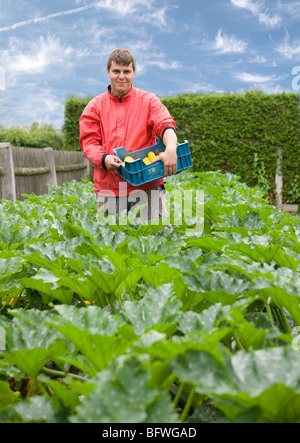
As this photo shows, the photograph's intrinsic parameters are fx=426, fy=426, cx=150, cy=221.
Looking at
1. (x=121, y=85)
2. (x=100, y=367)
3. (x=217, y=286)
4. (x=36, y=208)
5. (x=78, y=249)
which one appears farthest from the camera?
(x=121, y=85)

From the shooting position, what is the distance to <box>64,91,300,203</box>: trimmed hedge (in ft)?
41.9

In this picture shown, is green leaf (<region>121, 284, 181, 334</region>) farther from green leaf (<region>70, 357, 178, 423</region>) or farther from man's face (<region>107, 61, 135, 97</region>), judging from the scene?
man's face (<region>107, 61, 135, 97</region>)

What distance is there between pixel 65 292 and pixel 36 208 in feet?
5.76

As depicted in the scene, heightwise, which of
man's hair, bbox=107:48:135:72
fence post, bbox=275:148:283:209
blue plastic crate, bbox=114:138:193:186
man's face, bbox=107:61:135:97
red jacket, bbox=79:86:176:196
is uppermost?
man's hair, bbox=107:48:135:72

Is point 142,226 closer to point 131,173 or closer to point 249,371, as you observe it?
point 131,173

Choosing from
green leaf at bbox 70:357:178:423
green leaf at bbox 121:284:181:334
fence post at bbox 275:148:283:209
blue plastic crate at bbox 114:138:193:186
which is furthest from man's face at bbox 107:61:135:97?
fence post at bbox 275:148:283:209

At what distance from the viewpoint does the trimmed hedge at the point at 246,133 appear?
41.9 ft

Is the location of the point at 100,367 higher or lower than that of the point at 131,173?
lower

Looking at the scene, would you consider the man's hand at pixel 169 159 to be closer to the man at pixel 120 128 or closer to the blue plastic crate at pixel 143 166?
the blue plastic crate at pixel 143 166

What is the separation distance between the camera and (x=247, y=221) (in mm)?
2412

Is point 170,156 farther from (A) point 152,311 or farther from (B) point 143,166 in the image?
(A) point 152,311

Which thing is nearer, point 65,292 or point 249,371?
point 249,371

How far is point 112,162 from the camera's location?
138 inches
